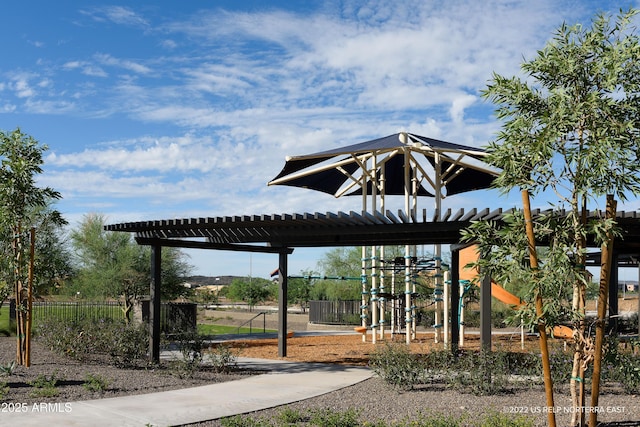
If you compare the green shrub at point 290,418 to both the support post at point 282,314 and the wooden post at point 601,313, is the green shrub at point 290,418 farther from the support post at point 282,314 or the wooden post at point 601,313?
the support post at point 282,314

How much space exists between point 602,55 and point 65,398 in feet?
26.6

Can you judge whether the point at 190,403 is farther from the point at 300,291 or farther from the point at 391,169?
the point at 300,291

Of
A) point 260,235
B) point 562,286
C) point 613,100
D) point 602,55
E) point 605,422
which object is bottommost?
point 605,422

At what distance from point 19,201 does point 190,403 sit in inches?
222

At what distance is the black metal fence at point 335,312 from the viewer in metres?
26.8

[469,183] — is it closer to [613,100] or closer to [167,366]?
[167,366]

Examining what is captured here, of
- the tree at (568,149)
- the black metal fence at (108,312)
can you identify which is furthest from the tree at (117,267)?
the tree at (568,149)

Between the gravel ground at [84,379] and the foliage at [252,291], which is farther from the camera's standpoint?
the foliage at [252,291]

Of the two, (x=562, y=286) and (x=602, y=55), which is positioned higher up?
(x=602, y=55)

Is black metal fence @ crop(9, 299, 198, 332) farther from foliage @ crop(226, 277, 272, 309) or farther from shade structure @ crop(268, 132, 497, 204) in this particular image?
foliage @ crop(226, 277, 272, 309)

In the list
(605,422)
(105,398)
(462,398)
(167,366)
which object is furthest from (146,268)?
(605,422)

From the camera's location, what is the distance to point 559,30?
6617 mm

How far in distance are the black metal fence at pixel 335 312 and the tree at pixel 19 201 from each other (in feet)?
52.3

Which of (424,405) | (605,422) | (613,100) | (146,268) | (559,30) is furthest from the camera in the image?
(146,268)
